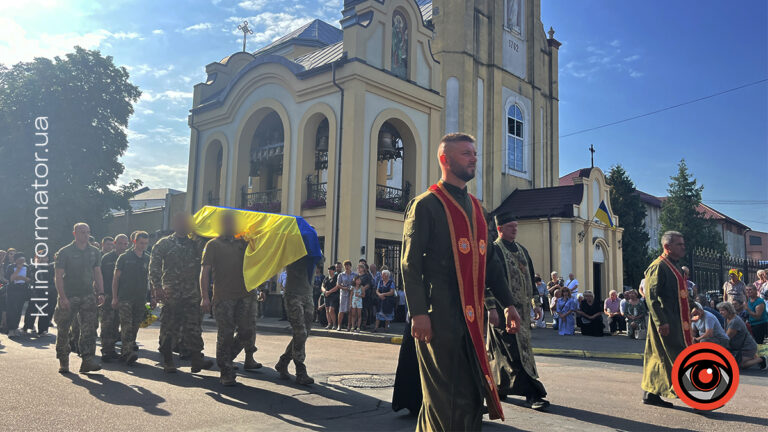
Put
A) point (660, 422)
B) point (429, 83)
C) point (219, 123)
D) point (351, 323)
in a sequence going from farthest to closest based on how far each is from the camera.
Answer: point (219, 123) → point (429, 83) → point (351, 323) → point (660, 422)

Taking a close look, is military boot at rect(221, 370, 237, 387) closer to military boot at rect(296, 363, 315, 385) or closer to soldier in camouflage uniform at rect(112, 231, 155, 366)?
military boot at rect(296, 363, 315, 385)

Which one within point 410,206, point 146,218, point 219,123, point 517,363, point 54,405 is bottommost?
point 54,405

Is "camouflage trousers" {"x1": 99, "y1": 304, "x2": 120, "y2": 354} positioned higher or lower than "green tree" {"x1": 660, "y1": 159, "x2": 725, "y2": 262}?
lower

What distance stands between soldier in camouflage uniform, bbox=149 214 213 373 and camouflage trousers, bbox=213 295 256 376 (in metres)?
0.73

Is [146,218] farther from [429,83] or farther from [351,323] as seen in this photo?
[351,323]

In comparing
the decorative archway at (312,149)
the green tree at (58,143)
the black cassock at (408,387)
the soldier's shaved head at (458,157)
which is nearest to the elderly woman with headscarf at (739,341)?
the black cassock at (408,387)

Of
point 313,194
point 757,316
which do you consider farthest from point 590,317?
point 313,194

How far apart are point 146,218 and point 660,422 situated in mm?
34077

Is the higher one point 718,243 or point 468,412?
point 718,243

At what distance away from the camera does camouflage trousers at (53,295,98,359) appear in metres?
7.75

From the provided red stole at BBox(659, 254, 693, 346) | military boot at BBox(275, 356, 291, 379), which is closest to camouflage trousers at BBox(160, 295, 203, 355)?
military boot at BBox(275, 356, 291, 379)

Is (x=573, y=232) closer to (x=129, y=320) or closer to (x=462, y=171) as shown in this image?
(x=129, y=320)

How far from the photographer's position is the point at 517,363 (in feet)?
20.0

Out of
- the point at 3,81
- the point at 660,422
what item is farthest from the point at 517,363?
the point at 3,81
